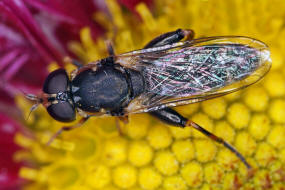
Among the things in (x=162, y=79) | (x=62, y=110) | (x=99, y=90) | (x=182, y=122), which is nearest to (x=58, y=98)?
(x=62, y=110)

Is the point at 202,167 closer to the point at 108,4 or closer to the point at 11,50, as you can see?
the point at 108,4

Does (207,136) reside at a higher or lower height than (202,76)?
lower

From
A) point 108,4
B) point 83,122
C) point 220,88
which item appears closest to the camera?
point 220,88

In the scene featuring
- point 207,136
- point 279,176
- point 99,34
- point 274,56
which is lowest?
point 279,176

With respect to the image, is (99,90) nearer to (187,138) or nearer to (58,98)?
(58,98)

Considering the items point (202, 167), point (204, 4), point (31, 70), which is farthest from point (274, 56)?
point (31, 70)

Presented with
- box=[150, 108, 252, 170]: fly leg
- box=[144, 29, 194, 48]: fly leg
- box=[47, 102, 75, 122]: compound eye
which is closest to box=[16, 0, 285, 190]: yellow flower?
box=[150, 108, 252, 170]: fly leg

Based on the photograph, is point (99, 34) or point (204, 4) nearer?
point (204, 4)
